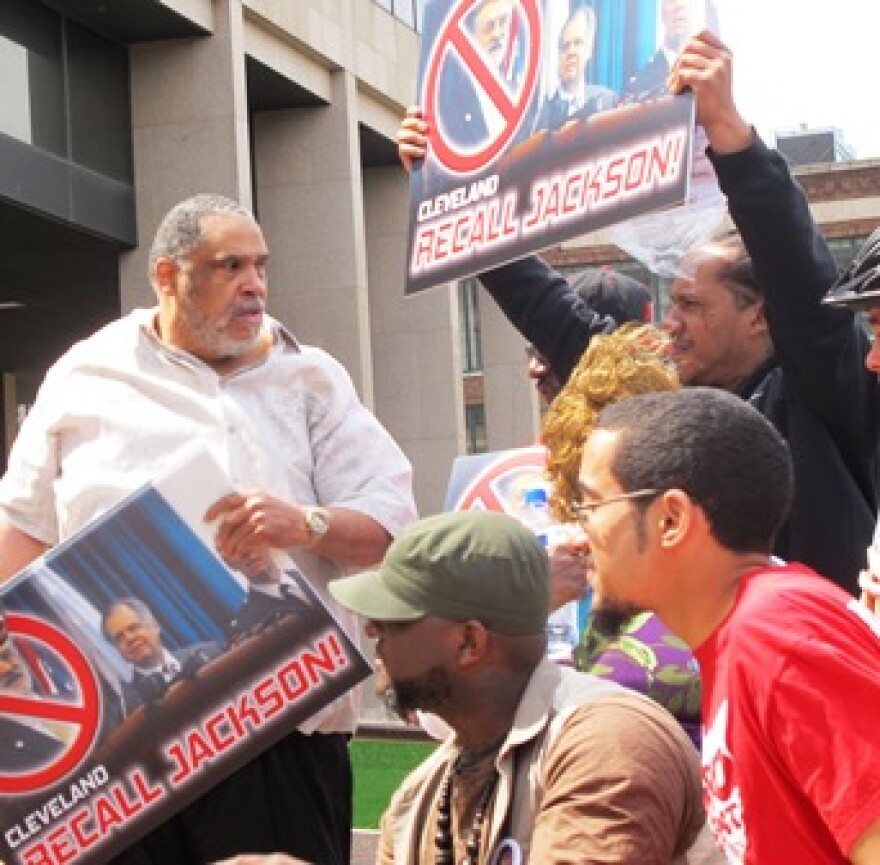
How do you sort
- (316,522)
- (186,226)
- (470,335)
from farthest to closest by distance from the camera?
1. (470,335)
2. (186,226)
3. (316,522)

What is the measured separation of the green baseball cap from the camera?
336cm

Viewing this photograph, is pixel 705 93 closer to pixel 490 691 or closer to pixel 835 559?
pixel 835 559

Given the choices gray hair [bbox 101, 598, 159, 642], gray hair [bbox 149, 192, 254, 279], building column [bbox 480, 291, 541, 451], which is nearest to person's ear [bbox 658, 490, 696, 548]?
gray hair [bbox 101, 598, 159, 642]

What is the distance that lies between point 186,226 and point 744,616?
7.57 feet

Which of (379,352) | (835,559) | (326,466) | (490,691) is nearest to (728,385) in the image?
(835,559)

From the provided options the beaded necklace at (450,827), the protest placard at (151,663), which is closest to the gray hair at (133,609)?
the protest placard at (151,663)

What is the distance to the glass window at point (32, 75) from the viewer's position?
1664cm

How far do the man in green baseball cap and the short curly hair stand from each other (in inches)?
25.6

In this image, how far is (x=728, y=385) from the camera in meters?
4.36

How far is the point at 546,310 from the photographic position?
199 inches

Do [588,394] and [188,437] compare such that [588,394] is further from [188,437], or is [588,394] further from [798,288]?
[188,437]

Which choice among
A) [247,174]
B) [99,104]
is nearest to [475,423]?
[247,174]

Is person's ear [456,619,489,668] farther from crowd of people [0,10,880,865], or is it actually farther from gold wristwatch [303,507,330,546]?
gold wristwatch [303,507,330,546]

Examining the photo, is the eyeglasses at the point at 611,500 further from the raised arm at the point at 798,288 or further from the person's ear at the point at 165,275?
the person's ear at the point at 165,275
